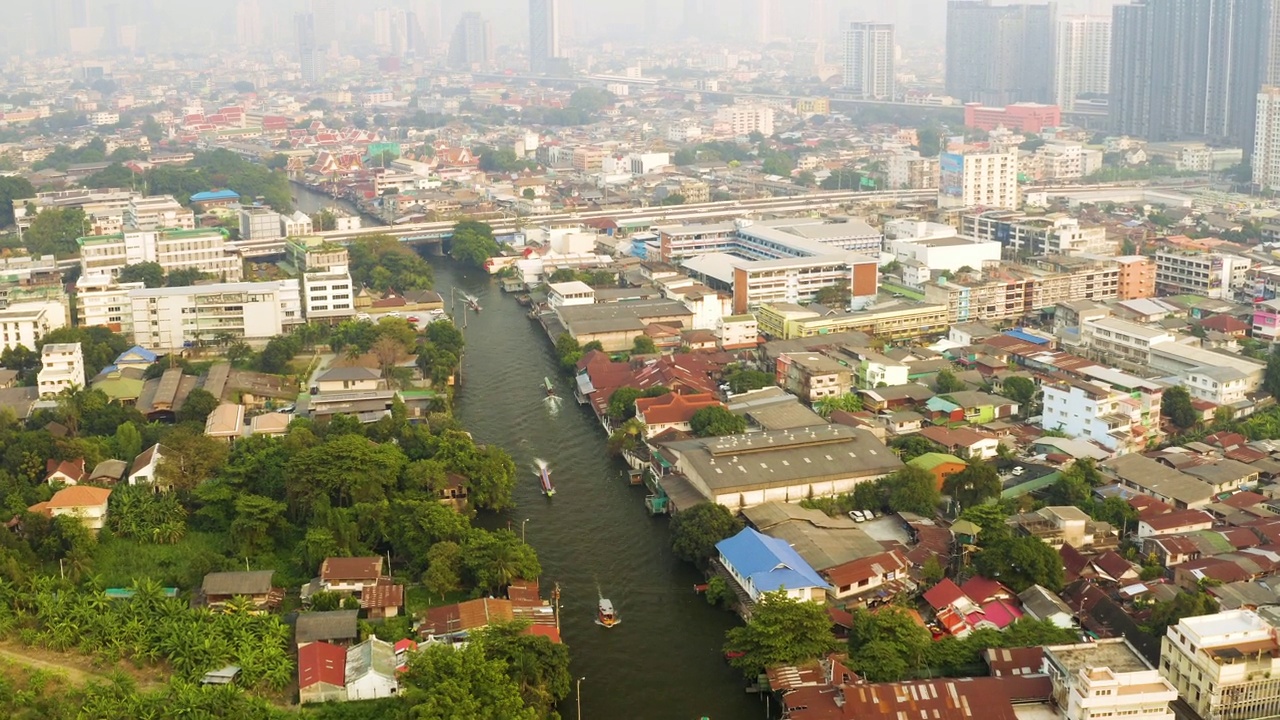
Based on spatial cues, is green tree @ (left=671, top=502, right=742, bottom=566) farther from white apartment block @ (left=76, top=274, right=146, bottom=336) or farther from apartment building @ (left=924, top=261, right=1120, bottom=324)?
white apartment block @ (left=76, top=274, right=146, bottom=336)

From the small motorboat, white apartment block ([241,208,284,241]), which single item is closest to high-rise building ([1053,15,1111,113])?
white apartment block ([241,208,284,241])

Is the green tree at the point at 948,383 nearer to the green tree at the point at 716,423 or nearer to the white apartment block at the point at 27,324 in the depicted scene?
the green tree at the point at 716,423

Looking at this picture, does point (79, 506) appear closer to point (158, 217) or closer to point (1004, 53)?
point (158, 217)

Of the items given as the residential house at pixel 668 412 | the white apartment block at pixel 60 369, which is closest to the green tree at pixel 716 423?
the residential house at pixel 668 412

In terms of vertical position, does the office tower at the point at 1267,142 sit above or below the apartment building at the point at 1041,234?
above

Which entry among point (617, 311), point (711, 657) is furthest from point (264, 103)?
point (711, 657)

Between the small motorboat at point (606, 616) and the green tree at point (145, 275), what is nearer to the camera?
the small motorboat at point (606, 616)
